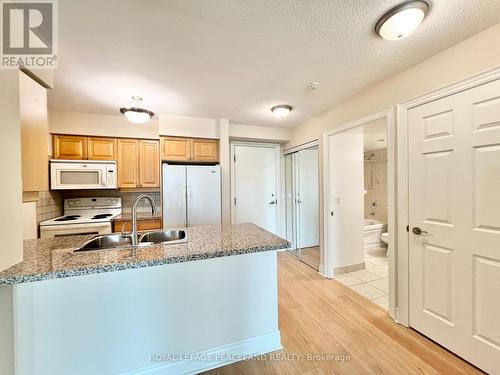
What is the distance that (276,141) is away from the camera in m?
4.12

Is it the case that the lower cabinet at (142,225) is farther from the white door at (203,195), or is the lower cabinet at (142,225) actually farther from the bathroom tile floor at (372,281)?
the bathroom tile floor at (372,281)

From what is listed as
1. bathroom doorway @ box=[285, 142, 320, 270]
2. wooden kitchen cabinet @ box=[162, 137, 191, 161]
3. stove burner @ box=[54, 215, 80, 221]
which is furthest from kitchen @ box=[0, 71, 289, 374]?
bathroom doorway @ box=[285, 142, 320, 270]

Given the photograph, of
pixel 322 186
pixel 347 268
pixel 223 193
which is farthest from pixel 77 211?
pixel 347 268

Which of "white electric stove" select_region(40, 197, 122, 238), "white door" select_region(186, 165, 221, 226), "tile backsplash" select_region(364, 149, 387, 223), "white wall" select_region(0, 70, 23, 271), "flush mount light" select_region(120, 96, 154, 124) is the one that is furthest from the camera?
"tile backsplash" select_region(364, 149, 387, 223)

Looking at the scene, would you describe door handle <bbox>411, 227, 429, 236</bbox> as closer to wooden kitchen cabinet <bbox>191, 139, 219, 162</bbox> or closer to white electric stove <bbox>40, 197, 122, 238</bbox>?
wooden kitchen cabinet <bbox>191, 139, 219, 162</bbox>

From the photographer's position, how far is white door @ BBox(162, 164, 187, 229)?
299 centimetres

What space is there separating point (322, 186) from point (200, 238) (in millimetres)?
2009

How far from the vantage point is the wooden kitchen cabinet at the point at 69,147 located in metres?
3.03

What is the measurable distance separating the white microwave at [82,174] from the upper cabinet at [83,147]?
6.4 inches

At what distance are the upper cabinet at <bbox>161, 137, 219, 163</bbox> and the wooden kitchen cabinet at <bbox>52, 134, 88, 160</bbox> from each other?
1179 mm

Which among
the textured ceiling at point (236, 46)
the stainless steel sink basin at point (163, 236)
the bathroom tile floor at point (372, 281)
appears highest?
the textured ceiling at point (236, 46)

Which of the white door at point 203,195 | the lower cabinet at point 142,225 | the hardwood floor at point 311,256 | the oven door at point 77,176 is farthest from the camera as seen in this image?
the hardwood floor at point 311,256

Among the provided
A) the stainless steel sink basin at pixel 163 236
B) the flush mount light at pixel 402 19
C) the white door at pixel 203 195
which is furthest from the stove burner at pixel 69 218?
the flush mount light at pixel 402 19

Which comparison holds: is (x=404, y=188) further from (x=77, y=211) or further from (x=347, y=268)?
(x=77, y=211)
